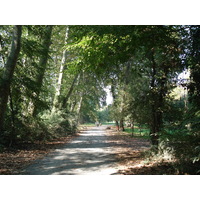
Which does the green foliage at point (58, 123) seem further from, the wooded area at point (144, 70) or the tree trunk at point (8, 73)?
the tree trunk at point (8, 73)

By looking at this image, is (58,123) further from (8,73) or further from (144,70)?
(144,70)

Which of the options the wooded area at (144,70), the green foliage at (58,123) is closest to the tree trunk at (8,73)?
the wooded area at (144,70)

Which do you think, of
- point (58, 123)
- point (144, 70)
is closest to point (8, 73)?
point (144, 70)

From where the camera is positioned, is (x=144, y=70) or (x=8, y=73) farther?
(x=144, y=70)

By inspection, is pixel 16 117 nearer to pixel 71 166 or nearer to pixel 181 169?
pixel 71 166

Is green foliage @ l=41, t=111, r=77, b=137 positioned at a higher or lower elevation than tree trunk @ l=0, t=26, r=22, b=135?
lower

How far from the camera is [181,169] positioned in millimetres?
4398

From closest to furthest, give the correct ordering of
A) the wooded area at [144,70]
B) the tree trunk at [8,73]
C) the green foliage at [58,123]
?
the wooded area at [144,70] → the tree trunk at [8,73] → the green foliage at [58,123]

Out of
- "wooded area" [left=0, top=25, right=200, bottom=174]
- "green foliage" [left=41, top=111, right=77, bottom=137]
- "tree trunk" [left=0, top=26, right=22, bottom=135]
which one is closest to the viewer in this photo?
"wooded area" [left=0, top=25, right=200, bottom=174]

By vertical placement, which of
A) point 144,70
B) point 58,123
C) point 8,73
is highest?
point 144,70

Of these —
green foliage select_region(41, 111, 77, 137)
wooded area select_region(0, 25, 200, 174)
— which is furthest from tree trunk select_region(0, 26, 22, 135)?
green foliage select_region(41, 111, 77, 137)

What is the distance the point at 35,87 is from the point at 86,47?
390 centimetres

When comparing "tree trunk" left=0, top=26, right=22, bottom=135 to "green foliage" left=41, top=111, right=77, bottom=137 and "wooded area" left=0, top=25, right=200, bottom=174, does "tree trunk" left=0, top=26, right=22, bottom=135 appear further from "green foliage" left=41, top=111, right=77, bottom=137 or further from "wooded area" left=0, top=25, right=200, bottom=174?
"green foliage" left=41, top=111, right=77, bottom=137
